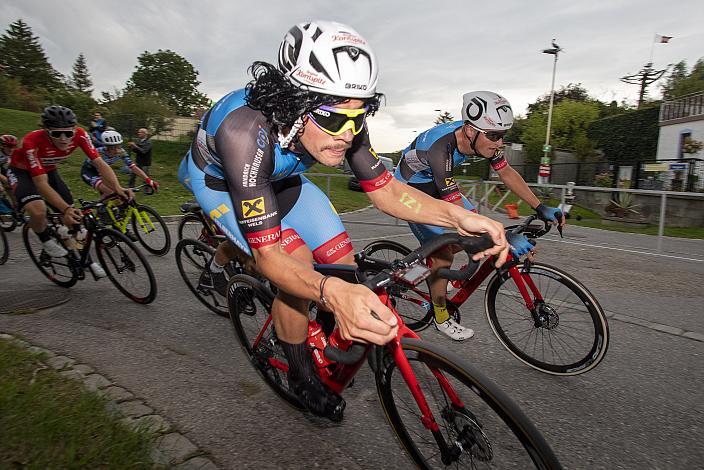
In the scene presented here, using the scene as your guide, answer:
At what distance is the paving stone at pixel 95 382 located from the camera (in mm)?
2826

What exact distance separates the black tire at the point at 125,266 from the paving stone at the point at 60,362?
4.53 feet

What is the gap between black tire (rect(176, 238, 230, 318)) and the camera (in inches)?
171

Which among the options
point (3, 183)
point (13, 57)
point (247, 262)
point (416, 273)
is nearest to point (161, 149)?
point (3, 183)

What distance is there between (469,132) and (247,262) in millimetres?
2271

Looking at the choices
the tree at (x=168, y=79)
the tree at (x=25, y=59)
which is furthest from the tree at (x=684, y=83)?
the tree at (x=25, y=59)

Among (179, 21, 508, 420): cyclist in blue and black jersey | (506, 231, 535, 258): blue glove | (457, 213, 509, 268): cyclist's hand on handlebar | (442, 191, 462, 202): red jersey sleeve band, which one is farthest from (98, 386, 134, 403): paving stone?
(442, 191, 462, 202): red jersey sleeve band

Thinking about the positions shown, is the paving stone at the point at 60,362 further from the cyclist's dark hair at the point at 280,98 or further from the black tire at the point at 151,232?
the black tire at the point at 151,232

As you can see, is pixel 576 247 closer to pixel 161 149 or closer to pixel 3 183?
pixel 3 183

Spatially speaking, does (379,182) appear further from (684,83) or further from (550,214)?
(684,83)

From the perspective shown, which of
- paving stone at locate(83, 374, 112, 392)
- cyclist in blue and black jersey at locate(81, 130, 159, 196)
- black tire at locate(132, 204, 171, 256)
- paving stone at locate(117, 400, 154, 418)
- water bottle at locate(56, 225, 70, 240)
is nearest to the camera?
paving stone at locate(117, 400, 154, 418)

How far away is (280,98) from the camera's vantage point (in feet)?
7.07

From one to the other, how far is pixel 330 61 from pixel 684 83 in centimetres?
4749

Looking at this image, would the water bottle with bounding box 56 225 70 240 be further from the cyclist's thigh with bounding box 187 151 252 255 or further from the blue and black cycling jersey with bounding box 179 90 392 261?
the cyclist's thigh with bounding box 187 151 252 255

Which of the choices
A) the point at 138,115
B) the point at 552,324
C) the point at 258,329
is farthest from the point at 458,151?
the point at 138,115
